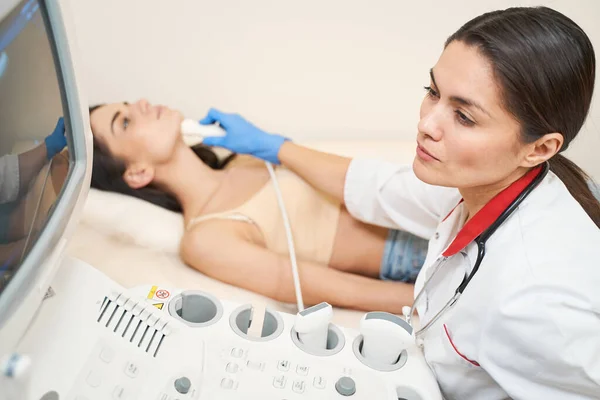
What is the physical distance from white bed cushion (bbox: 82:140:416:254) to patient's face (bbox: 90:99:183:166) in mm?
132

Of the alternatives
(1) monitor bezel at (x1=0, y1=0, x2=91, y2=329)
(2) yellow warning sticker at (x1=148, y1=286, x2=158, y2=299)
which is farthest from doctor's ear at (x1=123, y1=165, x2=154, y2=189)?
(1) monitor bezel at (x1=0, y1=0, x2=91, y2=329)

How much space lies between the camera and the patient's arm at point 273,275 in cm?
134

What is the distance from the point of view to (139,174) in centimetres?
158

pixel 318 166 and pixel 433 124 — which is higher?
pixel 433 124

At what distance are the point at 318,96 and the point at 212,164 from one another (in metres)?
0.43

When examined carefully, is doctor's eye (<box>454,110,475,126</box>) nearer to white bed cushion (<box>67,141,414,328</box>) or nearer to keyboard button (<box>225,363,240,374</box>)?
keyboard button (<box>225,363,240,374</box>)

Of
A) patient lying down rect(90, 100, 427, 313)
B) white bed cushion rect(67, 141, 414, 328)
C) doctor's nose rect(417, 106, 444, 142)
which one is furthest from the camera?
patient lying down rect(90, 100, 427, 313)

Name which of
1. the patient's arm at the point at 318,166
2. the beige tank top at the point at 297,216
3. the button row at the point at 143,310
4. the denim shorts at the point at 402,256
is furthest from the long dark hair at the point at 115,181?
the button row at the point at 143,310

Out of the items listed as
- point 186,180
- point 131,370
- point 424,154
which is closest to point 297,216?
point 186,180

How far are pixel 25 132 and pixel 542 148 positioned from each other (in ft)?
2.58

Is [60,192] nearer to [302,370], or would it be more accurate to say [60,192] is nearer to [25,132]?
[25,132]

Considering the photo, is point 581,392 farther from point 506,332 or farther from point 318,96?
point 318,96

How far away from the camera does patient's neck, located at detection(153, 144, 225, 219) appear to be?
5.22 ft

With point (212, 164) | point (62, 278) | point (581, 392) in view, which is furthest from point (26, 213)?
point (212, 164)
